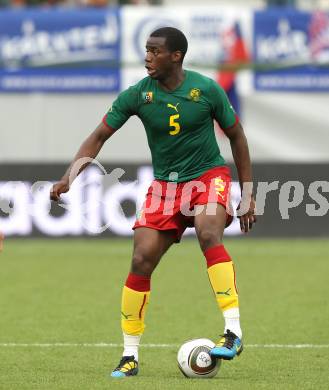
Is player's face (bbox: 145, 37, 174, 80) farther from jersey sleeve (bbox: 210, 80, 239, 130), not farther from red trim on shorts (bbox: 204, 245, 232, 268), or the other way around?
red trim on shorts (bbox: 204, 245, 232, 268)

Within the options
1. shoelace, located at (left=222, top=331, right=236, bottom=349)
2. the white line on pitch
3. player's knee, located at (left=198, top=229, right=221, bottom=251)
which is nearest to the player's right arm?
player's knee, located at (left=198, top=229, right=221, bottom=251)

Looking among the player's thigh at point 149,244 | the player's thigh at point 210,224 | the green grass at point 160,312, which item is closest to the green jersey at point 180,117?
the player's thigh at point 210,224

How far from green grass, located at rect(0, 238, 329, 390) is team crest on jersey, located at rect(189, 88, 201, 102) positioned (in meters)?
1.84

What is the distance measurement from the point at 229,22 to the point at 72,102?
283 centimetres

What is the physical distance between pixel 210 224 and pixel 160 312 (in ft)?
12.0

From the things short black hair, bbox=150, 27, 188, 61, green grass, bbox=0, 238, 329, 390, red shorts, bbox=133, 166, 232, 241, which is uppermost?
short black hair, bbox=150, 27, 188, 61

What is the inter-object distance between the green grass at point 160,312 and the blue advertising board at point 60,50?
2.82m

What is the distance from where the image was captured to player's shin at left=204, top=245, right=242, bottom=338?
7.78 m

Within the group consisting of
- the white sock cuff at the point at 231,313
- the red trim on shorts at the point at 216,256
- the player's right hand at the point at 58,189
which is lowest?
the white sock cuff at the point at 231,313

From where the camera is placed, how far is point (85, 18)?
19359mm

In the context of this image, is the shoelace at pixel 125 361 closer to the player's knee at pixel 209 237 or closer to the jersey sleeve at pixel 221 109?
the player's knee at pixel 209 237

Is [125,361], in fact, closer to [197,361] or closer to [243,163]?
[197,361]

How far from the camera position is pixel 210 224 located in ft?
25.9

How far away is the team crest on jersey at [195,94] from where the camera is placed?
8.03m
